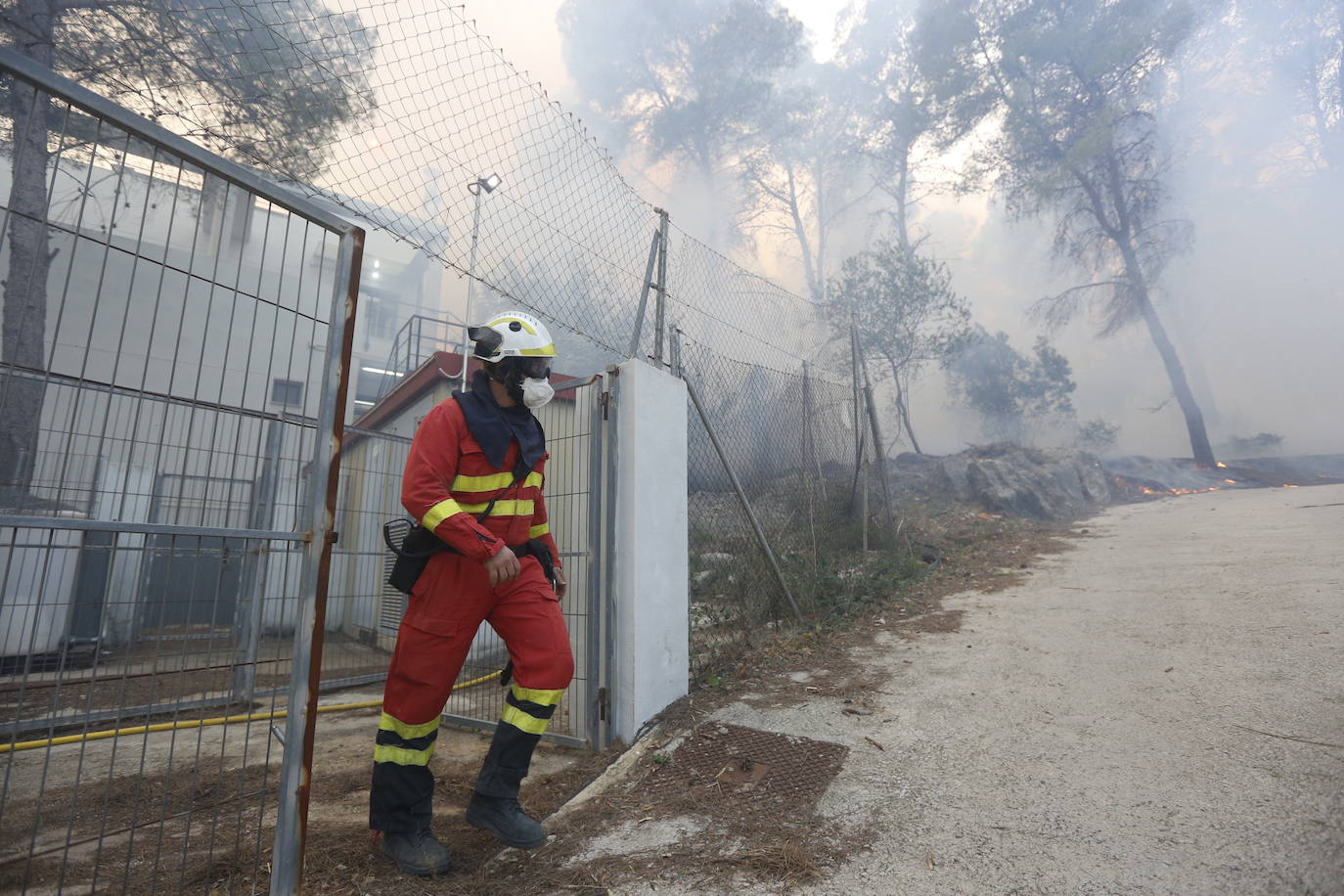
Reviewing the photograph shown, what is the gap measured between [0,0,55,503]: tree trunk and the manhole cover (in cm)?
233

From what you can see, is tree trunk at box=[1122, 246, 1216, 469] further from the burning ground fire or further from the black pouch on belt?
the black pouch on belt

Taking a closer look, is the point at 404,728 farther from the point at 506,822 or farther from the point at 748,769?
the point at 748,769

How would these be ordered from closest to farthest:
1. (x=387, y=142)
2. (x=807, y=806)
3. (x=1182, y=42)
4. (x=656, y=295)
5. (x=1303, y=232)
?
(x=807, y=806) < (x=387, y=142) < (x=656, y=295) < (x=1182, y=42) < (x=1303, y=232)

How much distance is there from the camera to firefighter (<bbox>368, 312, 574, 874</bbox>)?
2.12 m

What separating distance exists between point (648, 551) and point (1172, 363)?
23.3m

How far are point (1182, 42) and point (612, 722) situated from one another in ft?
84.6

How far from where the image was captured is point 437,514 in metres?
2.11

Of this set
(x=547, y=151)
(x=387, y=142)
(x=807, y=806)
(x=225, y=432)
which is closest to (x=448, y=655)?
(x=225, y=432)

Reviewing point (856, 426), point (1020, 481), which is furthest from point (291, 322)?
point (1020, 481)

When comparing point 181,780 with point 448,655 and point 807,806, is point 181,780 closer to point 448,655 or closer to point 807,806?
point 448,655

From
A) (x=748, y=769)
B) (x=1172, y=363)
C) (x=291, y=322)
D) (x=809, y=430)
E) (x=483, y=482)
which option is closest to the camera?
(x=291, y=322)

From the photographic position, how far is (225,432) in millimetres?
2354

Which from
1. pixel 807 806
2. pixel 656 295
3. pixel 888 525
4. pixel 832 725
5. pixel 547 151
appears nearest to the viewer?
pixel 807 806

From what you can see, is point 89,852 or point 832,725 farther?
point 832,725
